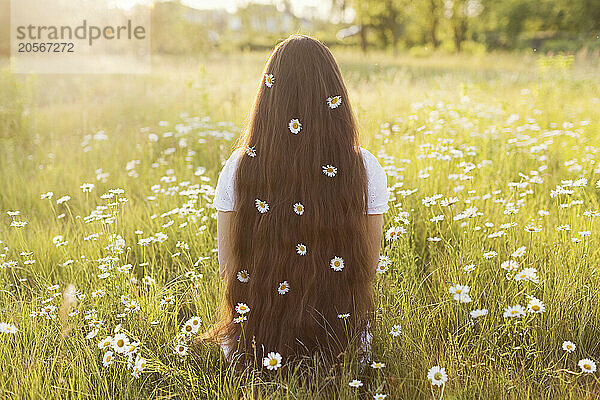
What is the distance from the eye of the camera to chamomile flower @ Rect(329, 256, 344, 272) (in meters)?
2.17

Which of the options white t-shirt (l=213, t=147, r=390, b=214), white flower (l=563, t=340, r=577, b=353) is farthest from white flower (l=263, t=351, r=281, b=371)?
white flower (l=563, t=340, r=577, b=353)

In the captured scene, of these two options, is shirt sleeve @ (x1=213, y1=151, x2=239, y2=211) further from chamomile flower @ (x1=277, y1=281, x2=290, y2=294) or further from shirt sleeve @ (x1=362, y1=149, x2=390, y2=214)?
shirt sleeve @ (x1=362, y1=149, x2=390, y2=214)

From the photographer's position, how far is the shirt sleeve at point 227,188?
87.4 inches

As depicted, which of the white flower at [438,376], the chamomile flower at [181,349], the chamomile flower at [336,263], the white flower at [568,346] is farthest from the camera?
the chamomile flower at [336,263]

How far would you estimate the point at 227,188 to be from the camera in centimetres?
223

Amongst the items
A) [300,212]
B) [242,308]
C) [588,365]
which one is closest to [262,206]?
[300,212]

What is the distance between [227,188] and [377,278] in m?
0.94

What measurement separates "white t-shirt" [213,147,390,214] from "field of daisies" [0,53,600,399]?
41cm

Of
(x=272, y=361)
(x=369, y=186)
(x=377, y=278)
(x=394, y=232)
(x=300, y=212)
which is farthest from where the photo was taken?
(x=377, y=278)

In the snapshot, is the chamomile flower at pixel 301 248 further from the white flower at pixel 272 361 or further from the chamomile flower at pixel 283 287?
the white flower at pixel 272 361

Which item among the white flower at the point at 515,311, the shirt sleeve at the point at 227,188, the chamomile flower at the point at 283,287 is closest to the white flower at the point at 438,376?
the white flower at the point at 515,311

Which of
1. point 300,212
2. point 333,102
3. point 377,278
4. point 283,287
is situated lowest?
point 377,278

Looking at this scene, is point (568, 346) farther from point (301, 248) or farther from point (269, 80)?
point (269, 80)

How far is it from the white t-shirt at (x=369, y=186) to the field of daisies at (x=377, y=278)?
410mm
